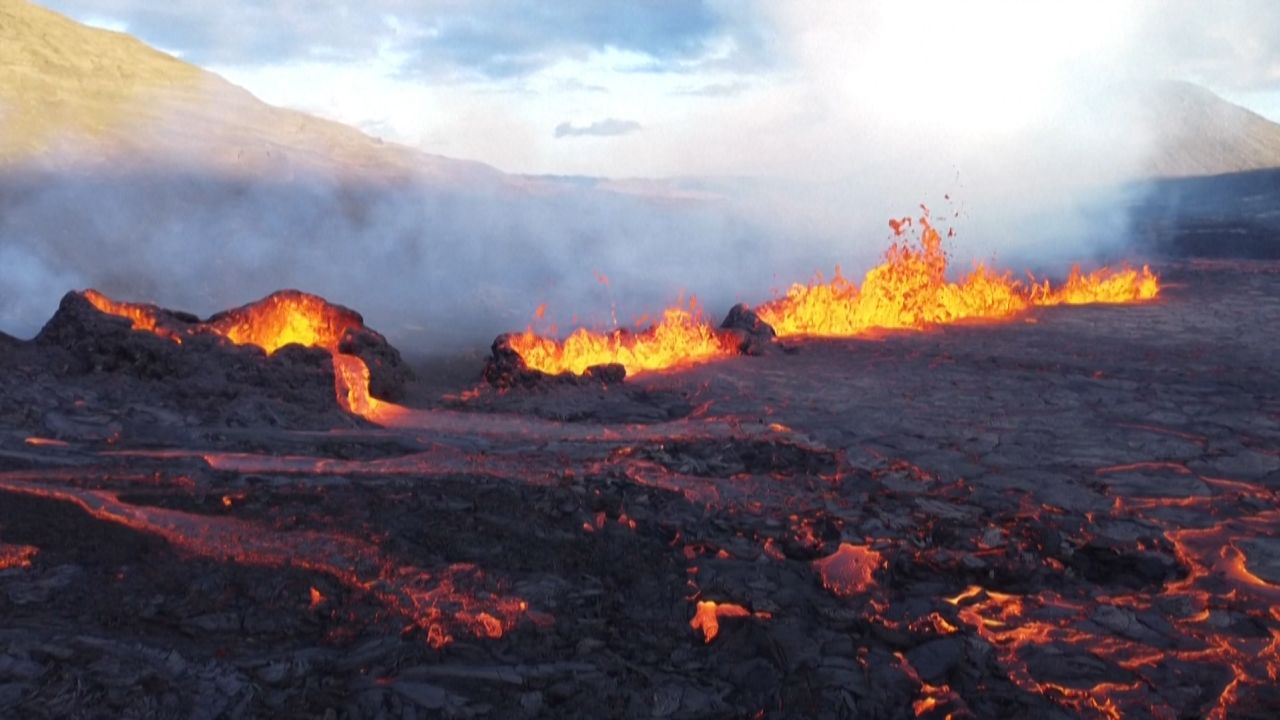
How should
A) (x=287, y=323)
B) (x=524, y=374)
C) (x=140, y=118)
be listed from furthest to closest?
1. (x=140, y=118)
2. (x=287, y=323)
3. (x=524, y=374)

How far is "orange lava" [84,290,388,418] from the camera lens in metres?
6.46

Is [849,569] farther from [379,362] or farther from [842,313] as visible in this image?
[842,313]

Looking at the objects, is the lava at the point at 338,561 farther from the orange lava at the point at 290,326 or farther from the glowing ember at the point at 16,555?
the orange lava at the point at 290,326

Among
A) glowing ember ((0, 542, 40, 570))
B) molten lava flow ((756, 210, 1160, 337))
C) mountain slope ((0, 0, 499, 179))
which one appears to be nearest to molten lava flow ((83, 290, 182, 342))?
glowing ember ((0, 542, 40, 570))

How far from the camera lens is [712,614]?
3.47m

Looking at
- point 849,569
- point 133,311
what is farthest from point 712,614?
point 133,311

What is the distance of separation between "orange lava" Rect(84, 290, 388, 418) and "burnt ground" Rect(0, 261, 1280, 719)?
1.65 ft

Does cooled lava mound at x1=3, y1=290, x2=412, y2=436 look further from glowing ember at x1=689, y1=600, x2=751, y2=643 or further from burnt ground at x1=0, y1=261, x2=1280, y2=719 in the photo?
glowing ember at x1=689, y1=600, x2=751, y2=643

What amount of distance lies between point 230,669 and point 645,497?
2215 millimetres

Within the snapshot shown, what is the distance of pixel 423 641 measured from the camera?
3.11 meters

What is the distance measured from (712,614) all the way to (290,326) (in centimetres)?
541

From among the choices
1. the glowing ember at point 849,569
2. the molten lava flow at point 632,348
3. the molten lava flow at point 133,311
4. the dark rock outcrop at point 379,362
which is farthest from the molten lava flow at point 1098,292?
the molten lava flow at point 133,311

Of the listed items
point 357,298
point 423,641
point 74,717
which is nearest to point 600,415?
point 423,641

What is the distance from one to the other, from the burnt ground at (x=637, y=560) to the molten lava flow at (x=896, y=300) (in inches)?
153
